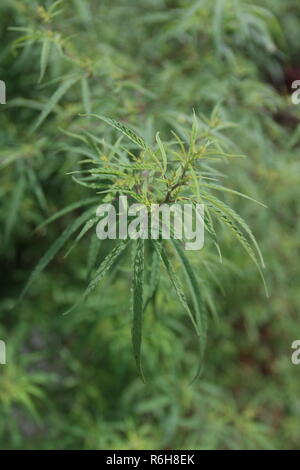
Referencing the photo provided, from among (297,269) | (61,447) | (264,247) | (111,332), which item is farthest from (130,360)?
(297,269)

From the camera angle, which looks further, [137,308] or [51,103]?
[51,103]

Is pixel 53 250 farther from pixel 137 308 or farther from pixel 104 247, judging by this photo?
pixel 104 247

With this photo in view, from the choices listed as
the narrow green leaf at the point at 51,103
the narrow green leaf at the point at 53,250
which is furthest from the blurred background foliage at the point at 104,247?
the narrow green leaf at the point at 53,250

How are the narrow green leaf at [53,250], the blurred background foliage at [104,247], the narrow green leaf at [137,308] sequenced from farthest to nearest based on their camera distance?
the blurred background foliage at [104,247] → the narrow green leaf at [53,250] → the narrow green leaf at [137,308]

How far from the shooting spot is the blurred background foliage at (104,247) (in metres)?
1.31

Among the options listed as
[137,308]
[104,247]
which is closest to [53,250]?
[137,308]

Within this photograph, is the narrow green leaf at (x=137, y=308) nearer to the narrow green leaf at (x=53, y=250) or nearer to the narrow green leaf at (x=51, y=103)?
the narrow green leaf at (x=53, y=250)

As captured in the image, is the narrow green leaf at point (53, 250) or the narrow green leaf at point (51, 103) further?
the narrow green leaf at point (51, 103)

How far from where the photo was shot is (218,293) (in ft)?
6.23

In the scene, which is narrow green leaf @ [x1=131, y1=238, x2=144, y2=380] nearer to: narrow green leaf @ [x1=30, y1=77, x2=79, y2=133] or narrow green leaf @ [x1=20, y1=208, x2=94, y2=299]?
narrow green leaf @ [x1=20, y1=208, x2=94, y2=299]

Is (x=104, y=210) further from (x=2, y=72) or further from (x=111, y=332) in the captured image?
(x=2, y=72)

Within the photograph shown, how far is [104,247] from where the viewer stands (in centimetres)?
127

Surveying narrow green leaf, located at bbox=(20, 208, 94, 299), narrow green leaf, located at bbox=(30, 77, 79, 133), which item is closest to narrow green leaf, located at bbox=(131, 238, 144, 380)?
narrow green leaf, located at bbox=(20, 208, 94, 299)

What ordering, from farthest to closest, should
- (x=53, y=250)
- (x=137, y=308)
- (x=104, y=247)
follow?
(x=104, y=247), (x=53, y=250), (x=137, y=308)
